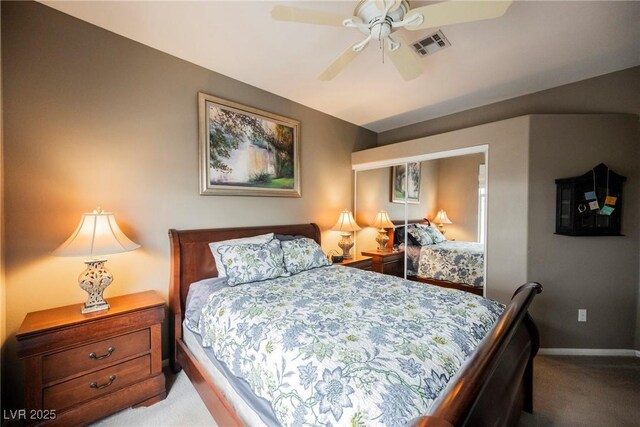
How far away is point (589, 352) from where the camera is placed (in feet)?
8.30

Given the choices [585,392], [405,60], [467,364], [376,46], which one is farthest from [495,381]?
[376,46]

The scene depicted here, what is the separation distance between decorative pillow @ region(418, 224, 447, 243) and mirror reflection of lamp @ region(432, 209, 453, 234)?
A: 5 centimetres

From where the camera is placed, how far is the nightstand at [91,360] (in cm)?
145

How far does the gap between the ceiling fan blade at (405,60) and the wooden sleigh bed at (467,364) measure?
163cm

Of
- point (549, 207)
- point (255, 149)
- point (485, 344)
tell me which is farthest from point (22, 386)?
point (549, 207)

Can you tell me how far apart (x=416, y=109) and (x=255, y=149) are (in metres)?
2.21

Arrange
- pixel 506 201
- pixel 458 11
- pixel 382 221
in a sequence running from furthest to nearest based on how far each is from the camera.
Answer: pixel 382 221 → pixel 506 201 → pixel 458 11

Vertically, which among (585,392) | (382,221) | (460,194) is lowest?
(585,392)

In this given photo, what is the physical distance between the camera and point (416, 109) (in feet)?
11.4

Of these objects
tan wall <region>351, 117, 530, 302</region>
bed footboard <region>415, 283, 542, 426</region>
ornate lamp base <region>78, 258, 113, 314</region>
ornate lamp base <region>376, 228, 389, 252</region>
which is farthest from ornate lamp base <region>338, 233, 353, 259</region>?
ornate lamp base <region>78, 258, 113, 314</region>

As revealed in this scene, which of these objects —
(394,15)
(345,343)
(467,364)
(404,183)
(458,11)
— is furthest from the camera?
(404,183)

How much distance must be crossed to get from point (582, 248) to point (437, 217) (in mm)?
1342

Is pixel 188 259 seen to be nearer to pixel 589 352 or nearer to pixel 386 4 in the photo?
pixel 386 4

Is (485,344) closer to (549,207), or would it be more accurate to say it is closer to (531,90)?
(549,207)
